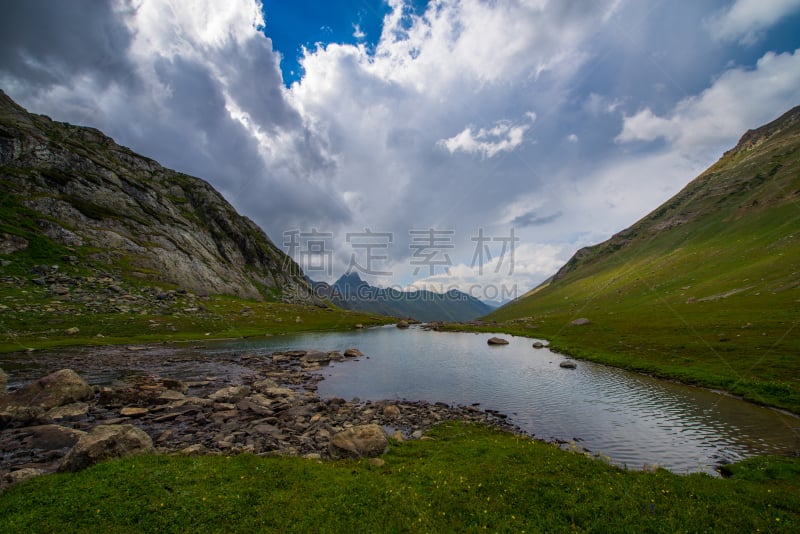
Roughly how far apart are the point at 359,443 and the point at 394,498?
7.57 meters

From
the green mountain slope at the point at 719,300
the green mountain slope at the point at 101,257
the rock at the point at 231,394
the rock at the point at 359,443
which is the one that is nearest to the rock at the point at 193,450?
the rock at the point at 359,443

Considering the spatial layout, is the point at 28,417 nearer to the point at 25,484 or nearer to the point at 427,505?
the point at 25,484

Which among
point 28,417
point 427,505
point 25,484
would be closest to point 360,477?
point 427,505

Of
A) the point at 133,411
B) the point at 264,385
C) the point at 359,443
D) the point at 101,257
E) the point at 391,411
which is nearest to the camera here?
the point at 359,443

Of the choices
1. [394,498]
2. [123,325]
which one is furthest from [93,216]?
[394,498]

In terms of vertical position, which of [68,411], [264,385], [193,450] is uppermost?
[68,411]

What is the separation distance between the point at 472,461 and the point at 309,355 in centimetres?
5225

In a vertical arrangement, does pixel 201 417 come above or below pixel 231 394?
below

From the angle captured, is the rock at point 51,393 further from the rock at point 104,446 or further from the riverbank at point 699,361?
the riverbank at point 699,361

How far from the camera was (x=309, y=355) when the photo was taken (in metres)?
65.4

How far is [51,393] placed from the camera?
1174 inches

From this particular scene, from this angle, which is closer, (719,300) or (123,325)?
(123,325)

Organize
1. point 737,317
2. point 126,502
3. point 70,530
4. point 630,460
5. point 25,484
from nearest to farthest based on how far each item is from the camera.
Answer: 1. point 70,530
2. point 126,502
3. point 25,484
4. point 630,460
5. point 737,317

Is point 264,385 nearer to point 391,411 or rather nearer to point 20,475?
point 391,411
